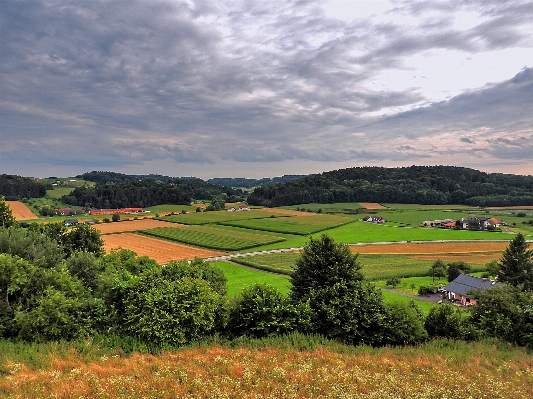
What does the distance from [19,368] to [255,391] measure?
10.1m

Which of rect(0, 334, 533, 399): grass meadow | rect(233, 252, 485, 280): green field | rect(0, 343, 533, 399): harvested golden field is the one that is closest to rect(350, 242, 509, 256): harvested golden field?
rect(233, 252, 485, 280): green field

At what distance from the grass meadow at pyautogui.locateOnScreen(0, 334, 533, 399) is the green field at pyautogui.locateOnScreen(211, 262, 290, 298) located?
28111mm

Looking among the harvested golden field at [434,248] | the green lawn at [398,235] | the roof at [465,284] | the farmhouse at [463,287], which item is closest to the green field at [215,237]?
the green lawn at [398,235]

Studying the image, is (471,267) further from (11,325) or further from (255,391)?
(11,325)

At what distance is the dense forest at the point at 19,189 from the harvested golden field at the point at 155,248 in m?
107

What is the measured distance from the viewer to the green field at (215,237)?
83.6 m

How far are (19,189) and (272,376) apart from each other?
200751mm

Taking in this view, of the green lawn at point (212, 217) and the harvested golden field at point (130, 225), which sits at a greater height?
the green lawn at point (212, 217)

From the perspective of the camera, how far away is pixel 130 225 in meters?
113

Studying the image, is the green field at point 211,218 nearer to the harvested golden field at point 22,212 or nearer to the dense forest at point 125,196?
the harvested golden field at point 22,212

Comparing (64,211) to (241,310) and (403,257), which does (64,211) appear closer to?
(403,257)

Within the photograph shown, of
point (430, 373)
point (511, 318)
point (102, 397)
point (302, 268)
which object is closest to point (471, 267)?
point (511, 318)

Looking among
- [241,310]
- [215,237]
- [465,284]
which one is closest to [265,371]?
[241,310]

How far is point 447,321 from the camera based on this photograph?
70.2 feet
